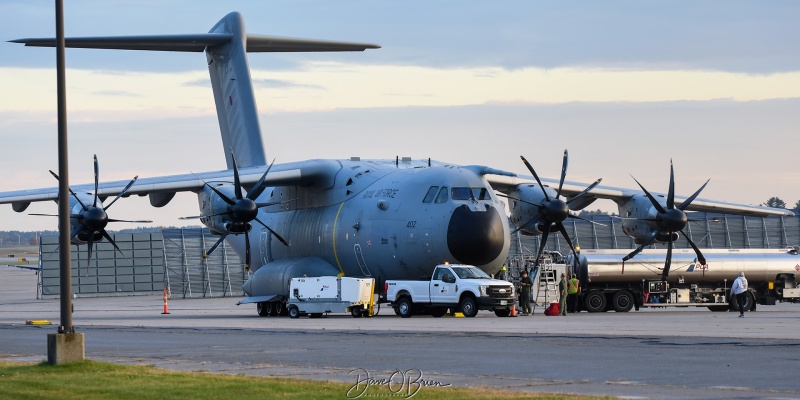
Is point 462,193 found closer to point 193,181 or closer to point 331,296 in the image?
Result: point 331,296

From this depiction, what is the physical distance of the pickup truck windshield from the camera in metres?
34.3

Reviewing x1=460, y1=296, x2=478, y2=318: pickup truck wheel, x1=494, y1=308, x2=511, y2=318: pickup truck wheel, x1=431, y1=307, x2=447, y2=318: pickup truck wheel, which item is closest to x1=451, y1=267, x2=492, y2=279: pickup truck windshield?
x1=460, y1=296, x2=478, y2=318: pickup truck wheel

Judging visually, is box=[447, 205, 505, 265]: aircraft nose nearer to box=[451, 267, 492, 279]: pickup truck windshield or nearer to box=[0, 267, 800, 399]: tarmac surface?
box=[451, 267, 492, 279]: pickup truck windshield

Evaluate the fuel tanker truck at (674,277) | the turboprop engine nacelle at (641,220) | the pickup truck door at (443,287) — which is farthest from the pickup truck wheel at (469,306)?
the fuel tanker truck at (674,277)

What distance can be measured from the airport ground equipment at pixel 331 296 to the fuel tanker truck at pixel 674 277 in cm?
986

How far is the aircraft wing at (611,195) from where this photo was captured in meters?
38.3

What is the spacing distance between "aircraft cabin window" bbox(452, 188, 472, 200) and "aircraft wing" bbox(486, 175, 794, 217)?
2.60 metres

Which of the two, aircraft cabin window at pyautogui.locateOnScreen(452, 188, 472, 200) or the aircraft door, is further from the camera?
the aircraft door

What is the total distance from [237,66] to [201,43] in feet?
5.10

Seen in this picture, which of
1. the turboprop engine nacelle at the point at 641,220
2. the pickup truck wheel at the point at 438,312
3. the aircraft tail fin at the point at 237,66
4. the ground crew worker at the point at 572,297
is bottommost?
the pickup truck wheel at the point at 438,312

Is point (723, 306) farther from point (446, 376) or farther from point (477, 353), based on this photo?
point (446, 376)

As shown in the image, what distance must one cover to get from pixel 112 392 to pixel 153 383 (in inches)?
34.5

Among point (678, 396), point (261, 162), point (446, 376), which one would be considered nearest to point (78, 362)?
point (446, 376)

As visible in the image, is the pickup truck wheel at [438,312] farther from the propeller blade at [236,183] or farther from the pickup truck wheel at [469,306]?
the propeller blade at [236,183]
